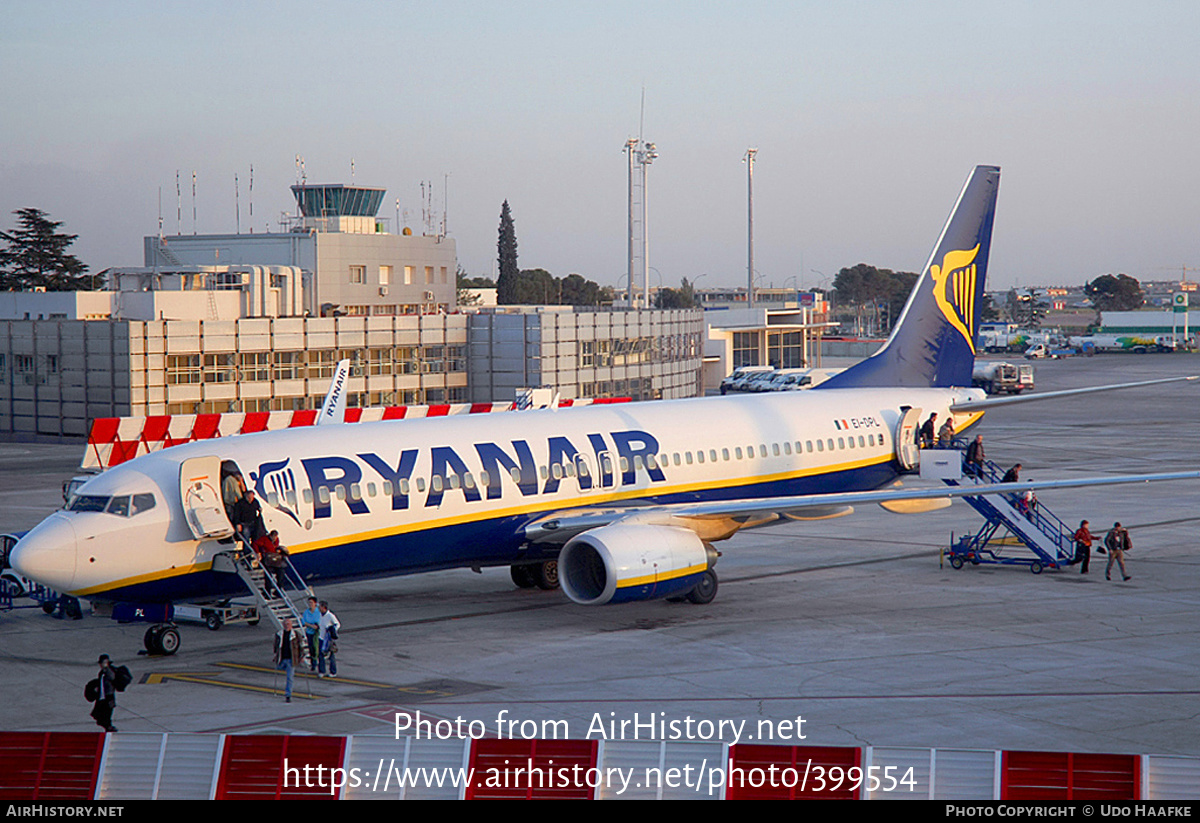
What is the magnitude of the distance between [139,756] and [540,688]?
8.40 metres

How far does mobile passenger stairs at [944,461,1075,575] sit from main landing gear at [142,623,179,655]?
19.8 meters

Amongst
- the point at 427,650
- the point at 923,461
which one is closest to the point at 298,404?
the point at 923,461

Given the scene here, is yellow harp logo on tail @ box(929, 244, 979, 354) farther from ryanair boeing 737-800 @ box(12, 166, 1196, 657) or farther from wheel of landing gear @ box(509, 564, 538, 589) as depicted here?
wheel of landing gear @ box(509, 564, 538, 589)

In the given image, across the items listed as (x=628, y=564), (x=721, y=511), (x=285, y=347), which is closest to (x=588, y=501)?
(x=721, y=511)

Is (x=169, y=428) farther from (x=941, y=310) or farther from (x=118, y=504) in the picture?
(x=941, y=310)

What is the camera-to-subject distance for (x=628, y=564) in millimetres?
26656

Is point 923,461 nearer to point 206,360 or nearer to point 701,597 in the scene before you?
point 701,597

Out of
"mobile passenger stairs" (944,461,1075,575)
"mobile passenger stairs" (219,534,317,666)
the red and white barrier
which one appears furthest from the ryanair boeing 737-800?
the red and white barrier

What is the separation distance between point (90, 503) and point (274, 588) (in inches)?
150

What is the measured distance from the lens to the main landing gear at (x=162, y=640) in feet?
82.9

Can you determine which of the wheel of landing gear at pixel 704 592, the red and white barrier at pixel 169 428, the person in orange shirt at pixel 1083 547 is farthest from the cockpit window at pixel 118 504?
the person in orange shirt at pixel 1083 547

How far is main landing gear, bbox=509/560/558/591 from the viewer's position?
31.6 metres

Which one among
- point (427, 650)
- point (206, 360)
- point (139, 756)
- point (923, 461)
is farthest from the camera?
point (206, 360)
